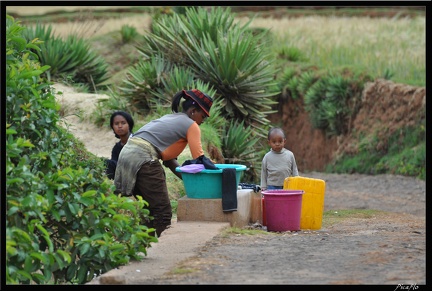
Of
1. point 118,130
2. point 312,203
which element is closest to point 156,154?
point 312,203

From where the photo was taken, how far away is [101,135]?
696 inches

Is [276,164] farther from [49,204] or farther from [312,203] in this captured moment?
[49,204]

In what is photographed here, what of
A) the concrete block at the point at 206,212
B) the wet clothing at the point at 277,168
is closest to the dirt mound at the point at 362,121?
the wet clothing at the point at 277,168

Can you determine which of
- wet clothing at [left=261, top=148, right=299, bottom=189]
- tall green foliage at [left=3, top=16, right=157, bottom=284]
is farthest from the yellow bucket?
tall green foliage at [left=3, top=16, right=157, bottom=284]

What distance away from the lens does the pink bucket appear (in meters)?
10.2

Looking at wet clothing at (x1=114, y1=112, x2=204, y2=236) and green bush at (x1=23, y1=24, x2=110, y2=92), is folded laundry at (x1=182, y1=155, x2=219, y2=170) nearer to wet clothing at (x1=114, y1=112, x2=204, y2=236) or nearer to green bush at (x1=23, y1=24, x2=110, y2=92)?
wet clothing at (x1=114, y1=112, x2=204, y2=236)

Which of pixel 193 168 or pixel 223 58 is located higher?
pixel 223 58

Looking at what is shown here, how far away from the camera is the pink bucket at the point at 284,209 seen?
33.4 ft

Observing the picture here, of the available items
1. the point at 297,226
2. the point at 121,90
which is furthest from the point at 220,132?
the point at 297,226

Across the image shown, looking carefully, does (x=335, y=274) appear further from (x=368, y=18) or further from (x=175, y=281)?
(x=368, y=18)

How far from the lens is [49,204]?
7.42 m

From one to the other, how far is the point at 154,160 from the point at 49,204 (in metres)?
2.64

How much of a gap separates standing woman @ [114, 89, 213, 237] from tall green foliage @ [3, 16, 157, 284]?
64.5 inches

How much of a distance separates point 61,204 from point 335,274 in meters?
2.29
